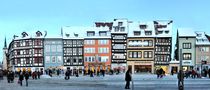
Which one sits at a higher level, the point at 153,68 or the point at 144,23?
the point at 144,23

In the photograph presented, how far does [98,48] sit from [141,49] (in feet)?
31.4

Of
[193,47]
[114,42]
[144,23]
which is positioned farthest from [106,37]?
[193,47]

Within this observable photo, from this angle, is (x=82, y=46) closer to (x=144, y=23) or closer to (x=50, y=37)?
(x=50, y=37)

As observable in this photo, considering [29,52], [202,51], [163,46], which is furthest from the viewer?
[29,52]

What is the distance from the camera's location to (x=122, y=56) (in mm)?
109438

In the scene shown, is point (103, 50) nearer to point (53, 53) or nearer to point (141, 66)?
point (141, 66)

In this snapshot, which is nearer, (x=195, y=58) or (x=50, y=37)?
(x=195, y=58)

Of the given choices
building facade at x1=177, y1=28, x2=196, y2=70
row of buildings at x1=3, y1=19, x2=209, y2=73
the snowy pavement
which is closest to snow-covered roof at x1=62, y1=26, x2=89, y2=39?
row of buildings at x1=3, y1=19, x2=209, y2=73

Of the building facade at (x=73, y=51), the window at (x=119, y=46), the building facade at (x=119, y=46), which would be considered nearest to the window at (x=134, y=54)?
the building facade at (x=119, y=46)

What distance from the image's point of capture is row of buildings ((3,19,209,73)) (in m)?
109

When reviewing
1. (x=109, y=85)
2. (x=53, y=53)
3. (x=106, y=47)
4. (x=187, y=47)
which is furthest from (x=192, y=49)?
(x=109, y=85)

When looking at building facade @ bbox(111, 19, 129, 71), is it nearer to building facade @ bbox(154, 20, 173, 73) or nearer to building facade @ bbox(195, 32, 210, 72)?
building facade @ bbox(154, 20, 173, 73)

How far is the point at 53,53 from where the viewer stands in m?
112

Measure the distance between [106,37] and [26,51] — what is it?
1906 centimetres
